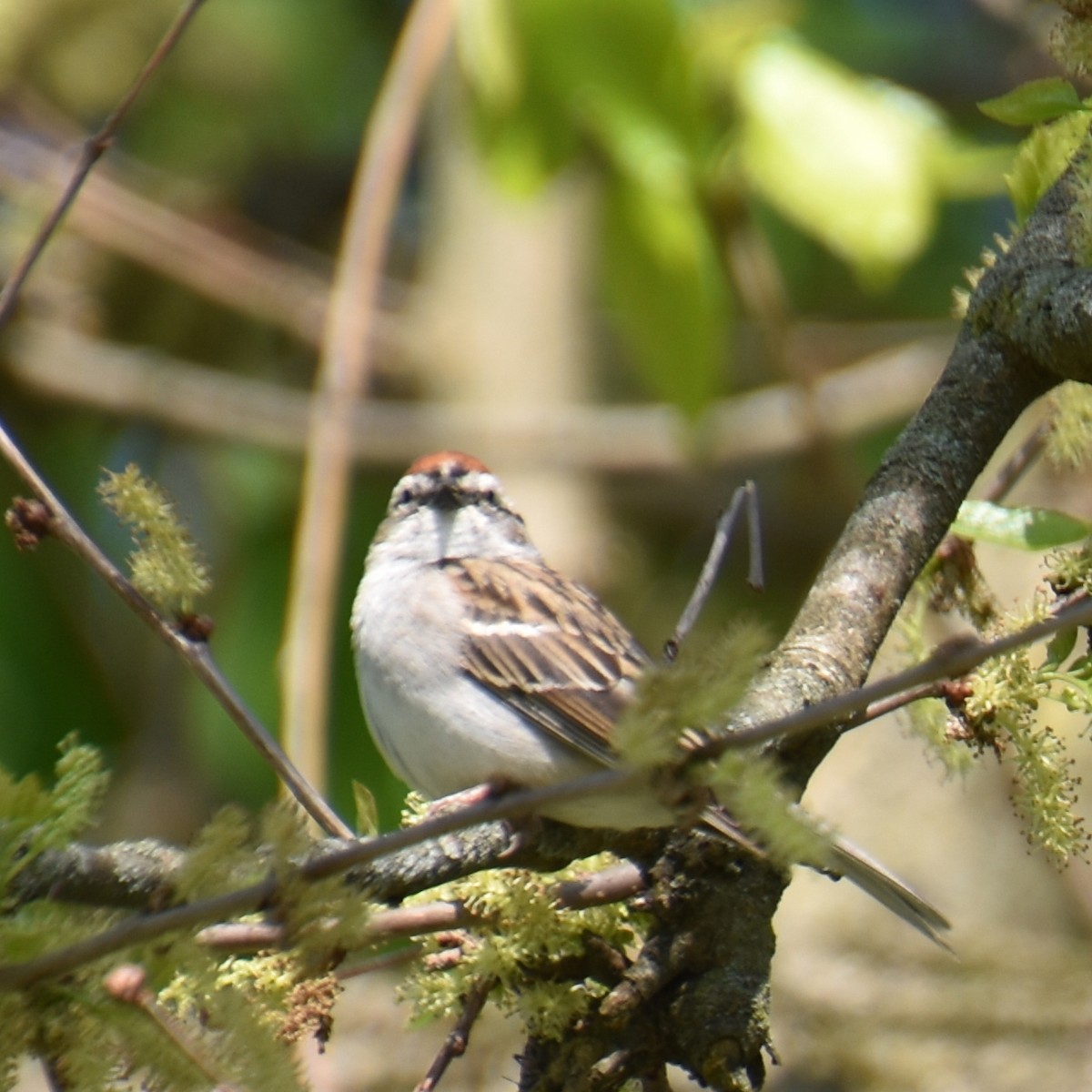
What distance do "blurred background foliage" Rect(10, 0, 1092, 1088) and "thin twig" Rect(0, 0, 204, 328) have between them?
4.21 feet

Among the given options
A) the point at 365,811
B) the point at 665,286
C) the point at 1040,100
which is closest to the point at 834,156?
the point at 665,286

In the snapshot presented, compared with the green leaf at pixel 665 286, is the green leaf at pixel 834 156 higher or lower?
higher

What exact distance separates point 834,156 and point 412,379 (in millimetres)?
2881

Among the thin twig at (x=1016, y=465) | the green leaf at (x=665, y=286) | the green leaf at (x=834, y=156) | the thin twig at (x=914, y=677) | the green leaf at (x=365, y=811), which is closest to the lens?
the thin twig at (x=914, y=677)

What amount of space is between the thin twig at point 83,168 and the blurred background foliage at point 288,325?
5.77ft

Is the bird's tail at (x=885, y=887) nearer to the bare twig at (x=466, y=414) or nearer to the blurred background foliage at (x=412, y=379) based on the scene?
the blurred background foliage at (x=412, y=379)

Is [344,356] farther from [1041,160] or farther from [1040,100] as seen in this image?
[1040,100]

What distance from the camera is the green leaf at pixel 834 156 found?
2396mm

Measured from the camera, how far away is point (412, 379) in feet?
16.9

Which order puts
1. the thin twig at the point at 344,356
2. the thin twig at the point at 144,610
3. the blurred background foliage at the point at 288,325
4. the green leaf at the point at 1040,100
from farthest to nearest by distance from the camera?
1. the blurred background foliage at the point at 288,325
2. the thin twig at the point at 344,356
3. the thin twig at the point at 144,610
4. the green leaf at the point at 1040,100

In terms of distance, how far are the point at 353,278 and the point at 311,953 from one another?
265 cm

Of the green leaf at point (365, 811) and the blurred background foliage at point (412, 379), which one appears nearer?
the green leaf at point (365, 811)

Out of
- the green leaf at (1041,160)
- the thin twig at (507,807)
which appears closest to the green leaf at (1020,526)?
the green leaf at (1041,160)

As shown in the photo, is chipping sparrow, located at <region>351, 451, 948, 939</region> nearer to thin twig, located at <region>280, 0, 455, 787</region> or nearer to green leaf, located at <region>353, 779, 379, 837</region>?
thin twig, located at <region>280, 0, 455, 787</region>
